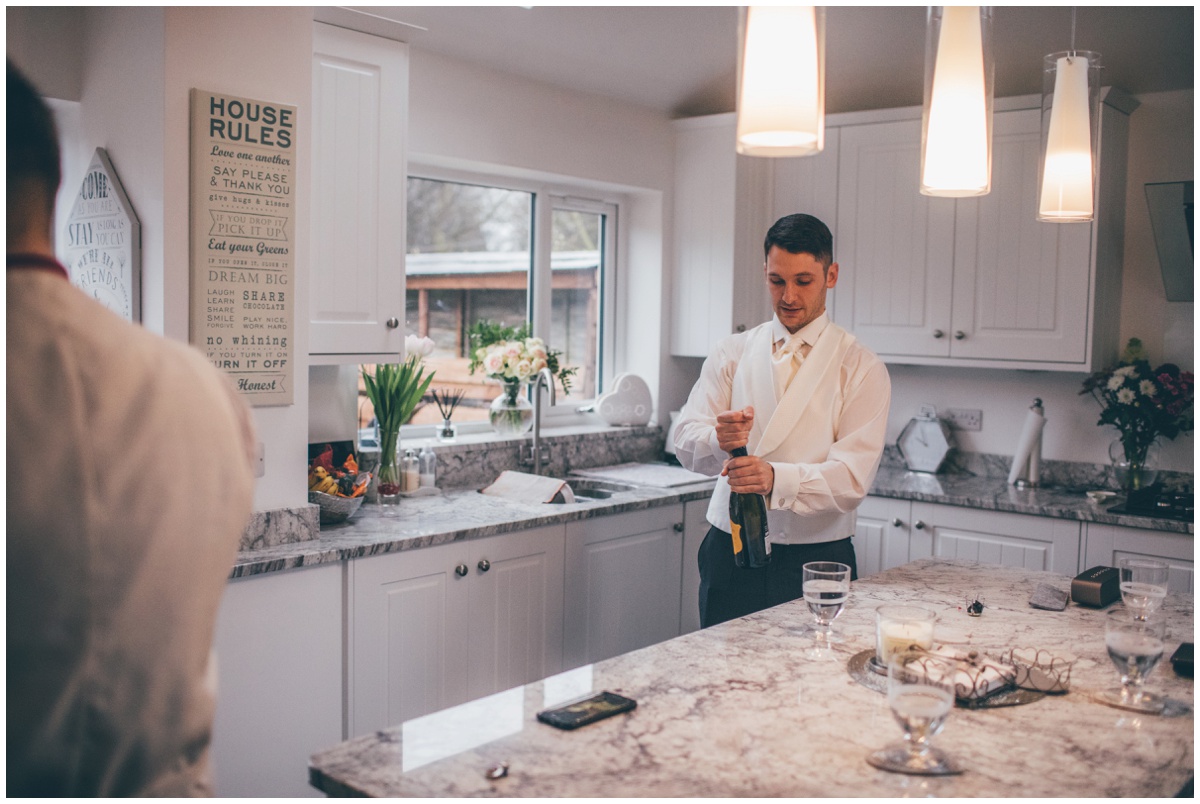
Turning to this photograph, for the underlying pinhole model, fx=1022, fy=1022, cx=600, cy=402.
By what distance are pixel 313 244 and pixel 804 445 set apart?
58.6 inches

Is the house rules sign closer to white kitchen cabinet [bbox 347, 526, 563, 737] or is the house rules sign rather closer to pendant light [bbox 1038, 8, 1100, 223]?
white kitchen cabinet [bbox 347, 526, 563, 737]

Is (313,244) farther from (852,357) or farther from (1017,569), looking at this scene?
(1017,569)

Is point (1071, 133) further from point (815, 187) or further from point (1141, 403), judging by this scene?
point (815, 187)

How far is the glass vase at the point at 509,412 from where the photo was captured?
13.0ft

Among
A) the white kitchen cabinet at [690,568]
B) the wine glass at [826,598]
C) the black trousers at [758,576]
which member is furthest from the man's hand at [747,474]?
the white kitchen cabinet at [690,568]

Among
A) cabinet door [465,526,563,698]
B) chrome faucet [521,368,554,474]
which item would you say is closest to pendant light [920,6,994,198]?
cabinet door [465,526,563,698]

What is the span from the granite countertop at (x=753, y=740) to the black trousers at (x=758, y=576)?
2.46ft

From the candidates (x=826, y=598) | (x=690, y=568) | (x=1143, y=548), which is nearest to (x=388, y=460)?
(x=690, y=568)

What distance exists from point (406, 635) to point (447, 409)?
125 cm

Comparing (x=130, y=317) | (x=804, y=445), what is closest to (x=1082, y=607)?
(x=804, y=445)

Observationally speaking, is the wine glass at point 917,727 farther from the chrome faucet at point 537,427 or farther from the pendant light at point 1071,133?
the chrome faucet at point 537,427

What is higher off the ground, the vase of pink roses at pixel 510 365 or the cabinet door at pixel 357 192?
the cabinet door at pixel 357 192

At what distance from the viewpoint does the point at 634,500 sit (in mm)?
3514

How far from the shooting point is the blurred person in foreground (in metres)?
0.97
